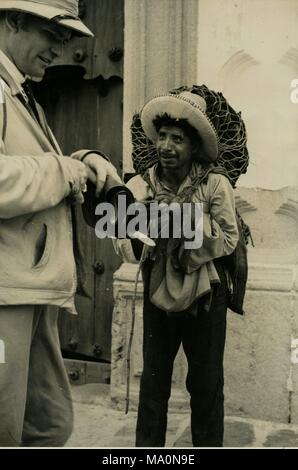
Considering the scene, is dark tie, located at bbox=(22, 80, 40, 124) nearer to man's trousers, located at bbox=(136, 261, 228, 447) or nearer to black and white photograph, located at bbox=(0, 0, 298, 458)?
black and white photograph, located at bbox=(0, 0, 298, 458)

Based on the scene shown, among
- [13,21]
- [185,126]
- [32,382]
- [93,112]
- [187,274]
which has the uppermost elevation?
[93,112]

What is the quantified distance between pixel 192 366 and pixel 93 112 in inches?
65.7

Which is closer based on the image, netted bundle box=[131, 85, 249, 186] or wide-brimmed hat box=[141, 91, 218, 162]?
wide-brimmed hat box=[141, 91, 218, 162]

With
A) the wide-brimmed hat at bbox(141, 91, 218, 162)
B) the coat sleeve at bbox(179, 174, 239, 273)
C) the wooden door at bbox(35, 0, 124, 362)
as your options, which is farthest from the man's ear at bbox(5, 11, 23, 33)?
the wooden door at bbox(35, 0, 124, 362)

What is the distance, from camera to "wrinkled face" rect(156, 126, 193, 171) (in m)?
2.43

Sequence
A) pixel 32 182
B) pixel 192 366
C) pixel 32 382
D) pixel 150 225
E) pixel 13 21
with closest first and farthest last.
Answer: pixel 32 182, pixel 13 21, pixel 32 382, pixel 150 225, pixel 192 366

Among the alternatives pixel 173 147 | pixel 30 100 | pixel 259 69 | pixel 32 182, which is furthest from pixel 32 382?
pixel 259 69

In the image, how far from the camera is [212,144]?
8.11 feet

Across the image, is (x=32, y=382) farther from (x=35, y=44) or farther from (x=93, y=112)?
(x=93, y=112)

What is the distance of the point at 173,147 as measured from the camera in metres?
2.43

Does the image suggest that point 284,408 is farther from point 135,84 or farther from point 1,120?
point 1,120

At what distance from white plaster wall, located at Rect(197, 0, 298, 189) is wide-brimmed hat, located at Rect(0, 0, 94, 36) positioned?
56.5 inches

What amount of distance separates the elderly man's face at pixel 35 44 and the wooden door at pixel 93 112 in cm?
165

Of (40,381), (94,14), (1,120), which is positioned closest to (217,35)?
(94,14)
